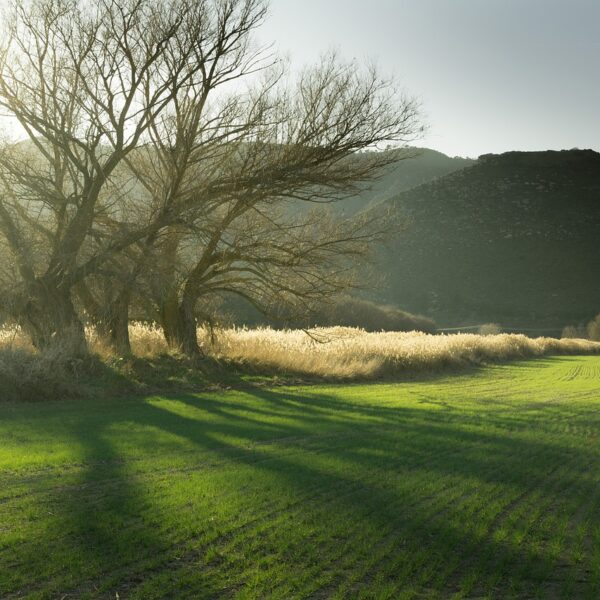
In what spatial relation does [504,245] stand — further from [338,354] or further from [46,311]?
[46,311]

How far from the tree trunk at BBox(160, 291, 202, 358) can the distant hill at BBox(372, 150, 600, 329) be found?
56135mm

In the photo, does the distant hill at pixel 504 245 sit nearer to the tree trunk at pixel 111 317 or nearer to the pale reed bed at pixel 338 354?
the pale reed bed at pixel 338 354

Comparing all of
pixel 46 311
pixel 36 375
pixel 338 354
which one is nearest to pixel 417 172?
pixel 338 354

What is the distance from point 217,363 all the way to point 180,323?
169 cm

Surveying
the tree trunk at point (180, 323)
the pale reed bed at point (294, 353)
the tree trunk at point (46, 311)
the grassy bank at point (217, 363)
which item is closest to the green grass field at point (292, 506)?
the grassy bank at point (217, 363)

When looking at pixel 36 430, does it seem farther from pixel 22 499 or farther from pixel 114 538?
pixel 114 538

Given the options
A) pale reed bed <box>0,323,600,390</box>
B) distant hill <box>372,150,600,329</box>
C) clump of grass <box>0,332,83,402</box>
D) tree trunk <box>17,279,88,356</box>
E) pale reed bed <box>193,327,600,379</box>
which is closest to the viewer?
clump of grass <box>0,332,83,402</box>

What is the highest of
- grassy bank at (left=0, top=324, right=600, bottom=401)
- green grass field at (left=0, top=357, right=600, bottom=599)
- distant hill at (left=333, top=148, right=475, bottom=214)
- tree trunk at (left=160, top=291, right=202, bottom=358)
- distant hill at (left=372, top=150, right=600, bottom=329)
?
distant hill at (left=333, top=148, right=475, bottom=214)

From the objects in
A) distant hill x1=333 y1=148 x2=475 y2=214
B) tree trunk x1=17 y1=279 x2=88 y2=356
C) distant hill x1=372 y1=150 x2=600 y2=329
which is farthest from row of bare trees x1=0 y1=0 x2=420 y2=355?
distant hill x1=333 y1=148 x2=475 y2=214

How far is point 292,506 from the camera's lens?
22.8 feet

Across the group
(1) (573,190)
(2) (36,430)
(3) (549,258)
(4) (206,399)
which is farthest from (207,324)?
(1) (573,190)

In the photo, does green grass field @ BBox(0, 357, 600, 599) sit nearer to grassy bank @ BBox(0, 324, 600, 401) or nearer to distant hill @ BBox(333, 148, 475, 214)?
grassy bank @ BBox(0, 324, 600, 401)

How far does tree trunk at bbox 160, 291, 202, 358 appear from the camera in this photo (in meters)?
21.8

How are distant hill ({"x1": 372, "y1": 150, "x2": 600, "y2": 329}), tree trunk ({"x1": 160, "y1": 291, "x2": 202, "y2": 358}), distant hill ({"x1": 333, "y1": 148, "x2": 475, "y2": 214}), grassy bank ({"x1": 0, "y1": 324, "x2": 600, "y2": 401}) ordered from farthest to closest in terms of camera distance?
distant hill ({"x1": 333, "y1": 148, "x2": 475, "y2": 214}) → distant hill ({"x1": 372, "y1": 150, "x2": 600, "y2": 329}) → tree trunk ({"x1": 160, "y1": 291, "x2": 202, "y2": 358}) → grassy bank ({"x1": 0, "y1": 324, "x2": 600, "y2": 401})
